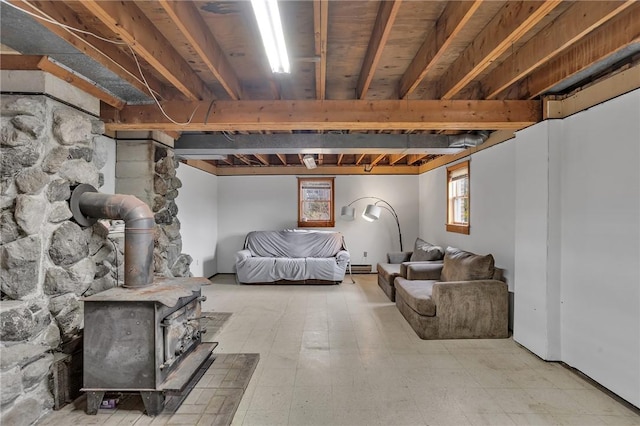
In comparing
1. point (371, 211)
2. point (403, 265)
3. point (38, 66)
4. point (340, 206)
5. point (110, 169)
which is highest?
point (38, 66)

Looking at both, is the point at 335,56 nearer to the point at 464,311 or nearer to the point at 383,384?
the point at 383,384

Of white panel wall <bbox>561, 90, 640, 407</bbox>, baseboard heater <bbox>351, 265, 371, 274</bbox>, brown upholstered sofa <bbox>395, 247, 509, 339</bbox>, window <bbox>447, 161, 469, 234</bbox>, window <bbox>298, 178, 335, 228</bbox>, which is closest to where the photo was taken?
white panel wall <bbox>561, 90, 640, 407</bbox>

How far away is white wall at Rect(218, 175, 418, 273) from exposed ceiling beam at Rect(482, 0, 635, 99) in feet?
14.5

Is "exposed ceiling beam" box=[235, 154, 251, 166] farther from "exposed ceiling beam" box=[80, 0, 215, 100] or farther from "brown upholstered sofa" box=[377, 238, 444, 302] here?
"exposed ceiling beam" box=[80, 0, 215, 100]

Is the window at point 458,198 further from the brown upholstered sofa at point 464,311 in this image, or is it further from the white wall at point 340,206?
the white wall at point 340,206

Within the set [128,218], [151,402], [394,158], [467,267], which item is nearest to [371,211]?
[394,158]

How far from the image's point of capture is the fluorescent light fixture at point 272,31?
1.45 m

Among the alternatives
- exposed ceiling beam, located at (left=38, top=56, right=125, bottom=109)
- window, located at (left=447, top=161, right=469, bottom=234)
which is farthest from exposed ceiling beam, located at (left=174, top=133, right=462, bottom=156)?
exposed ceiling beam, located at (left=38, top=56, right=125, bottom=109)

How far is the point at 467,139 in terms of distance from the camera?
4230mm

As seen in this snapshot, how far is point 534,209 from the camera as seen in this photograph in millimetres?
2967

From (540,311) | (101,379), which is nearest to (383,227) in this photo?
(540,311)

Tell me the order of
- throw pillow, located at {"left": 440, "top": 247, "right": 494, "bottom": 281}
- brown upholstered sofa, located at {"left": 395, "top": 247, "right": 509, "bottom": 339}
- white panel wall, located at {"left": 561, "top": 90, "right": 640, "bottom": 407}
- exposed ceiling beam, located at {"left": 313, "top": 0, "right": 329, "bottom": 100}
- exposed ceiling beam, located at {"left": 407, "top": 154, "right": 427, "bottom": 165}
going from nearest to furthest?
1. exposed ceiling beam, located at {"left": 313, "top": 0, "right": 329, "bottom": 100}
2. white panel wall, located at {"left": 561, "top": 90, "right": 640, "bottom": 407}
3. brown upholstered sofa, located at {"left": 395, "top": 247, "right": 509, "bottom": 339}
4. throw pillow, located at {"left": 440, "top": 247, "right": 494, "bottom": 281}
5. exposed ceiling beam, located at {"left": 407, "top": 154, "right": 427, "bottom": 165}

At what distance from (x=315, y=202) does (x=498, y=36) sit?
548 centimetres

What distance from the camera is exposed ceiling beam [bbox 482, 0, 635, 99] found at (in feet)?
5.64
